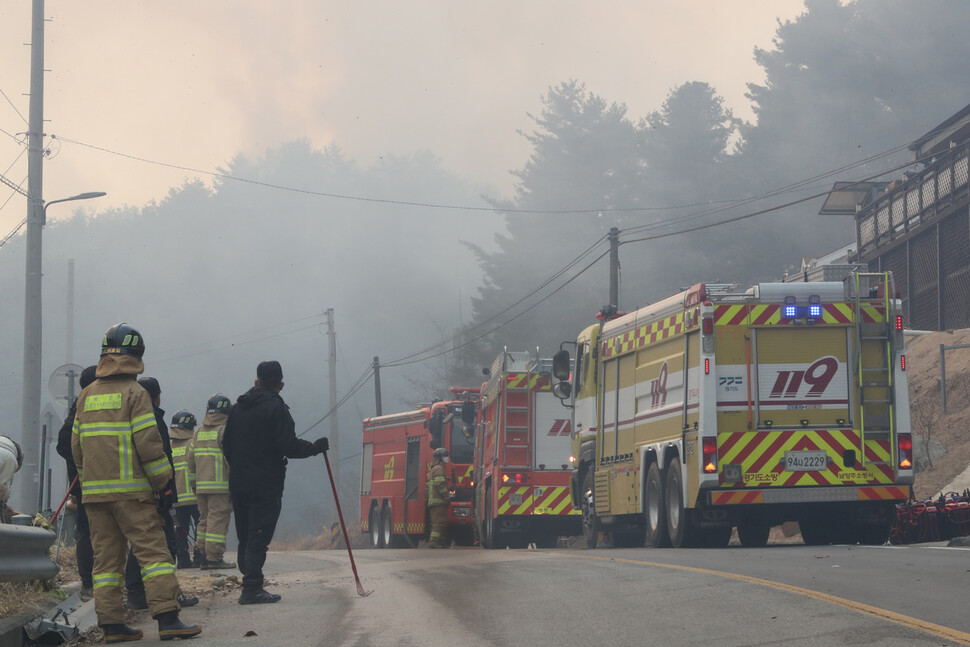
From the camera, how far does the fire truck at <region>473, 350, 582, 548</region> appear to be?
808 inches

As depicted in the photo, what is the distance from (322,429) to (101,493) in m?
88.4

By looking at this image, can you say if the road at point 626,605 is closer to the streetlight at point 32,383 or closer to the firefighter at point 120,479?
the firefighter at point 120,479

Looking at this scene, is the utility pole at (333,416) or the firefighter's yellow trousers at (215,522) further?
the utility pole at (333,416)

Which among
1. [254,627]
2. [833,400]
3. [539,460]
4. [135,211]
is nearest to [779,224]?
[539,460]

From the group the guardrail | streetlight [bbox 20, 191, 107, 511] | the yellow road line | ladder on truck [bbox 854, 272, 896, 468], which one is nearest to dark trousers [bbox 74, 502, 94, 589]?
the guardrail

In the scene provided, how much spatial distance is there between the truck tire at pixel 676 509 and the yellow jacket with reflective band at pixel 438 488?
23.2 feet

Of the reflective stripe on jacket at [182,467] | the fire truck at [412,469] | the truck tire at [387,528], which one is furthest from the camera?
the truck tire at [387,528]

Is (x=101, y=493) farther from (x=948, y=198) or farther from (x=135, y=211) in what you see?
(x=135, y=211)

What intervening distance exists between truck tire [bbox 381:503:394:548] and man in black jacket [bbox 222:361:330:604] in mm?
19262

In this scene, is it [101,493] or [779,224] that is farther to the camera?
[779,224]

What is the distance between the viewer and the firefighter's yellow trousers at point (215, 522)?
1407cm

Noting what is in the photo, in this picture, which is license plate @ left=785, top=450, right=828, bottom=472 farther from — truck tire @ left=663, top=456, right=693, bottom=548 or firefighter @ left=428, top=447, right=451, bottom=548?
firefighter @ left=428, top=447, right=451, bottom=548

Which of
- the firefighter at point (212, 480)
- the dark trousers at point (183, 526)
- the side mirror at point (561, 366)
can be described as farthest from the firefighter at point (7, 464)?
the side mirror at point (561, 366)

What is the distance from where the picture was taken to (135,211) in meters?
115
